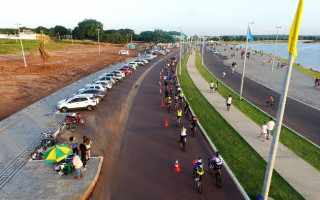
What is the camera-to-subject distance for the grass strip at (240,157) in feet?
36.9

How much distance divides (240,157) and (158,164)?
5.08 metres

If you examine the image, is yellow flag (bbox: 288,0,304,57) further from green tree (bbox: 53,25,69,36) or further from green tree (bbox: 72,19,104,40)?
green tree (bbox: 53,25,69,36)

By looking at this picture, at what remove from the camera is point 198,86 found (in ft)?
111

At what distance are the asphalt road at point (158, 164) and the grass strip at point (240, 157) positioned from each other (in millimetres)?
813

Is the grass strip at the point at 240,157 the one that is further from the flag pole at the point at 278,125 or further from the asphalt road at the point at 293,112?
the asphalt road at the point at 293,112

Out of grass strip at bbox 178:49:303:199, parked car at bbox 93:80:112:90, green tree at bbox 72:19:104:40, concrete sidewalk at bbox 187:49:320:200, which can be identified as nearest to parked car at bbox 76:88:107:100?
parked car at bbox 93:80:112:90

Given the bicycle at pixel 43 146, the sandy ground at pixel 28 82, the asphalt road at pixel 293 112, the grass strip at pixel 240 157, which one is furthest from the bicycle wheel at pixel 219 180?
the sandy ground at pixel 28 82

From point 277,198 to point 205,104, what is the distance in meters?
14.8

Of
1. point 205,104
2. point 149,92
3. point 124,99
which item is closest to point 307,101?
point 205,104

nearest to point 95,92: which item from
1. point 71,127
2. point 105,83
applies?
point 105,83

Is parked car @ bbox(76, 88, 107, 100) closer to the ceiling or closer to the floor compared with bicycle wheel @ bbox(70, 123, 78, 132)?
closer to the ceiling

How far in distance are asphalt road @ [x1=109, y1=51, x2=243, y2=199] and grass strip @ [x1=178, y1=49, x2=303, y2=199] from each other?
81 cm

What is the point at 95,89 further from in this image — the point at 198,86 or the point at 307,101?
the point at 307,101

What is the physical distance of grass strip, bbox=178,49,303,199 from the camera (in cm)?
1125
